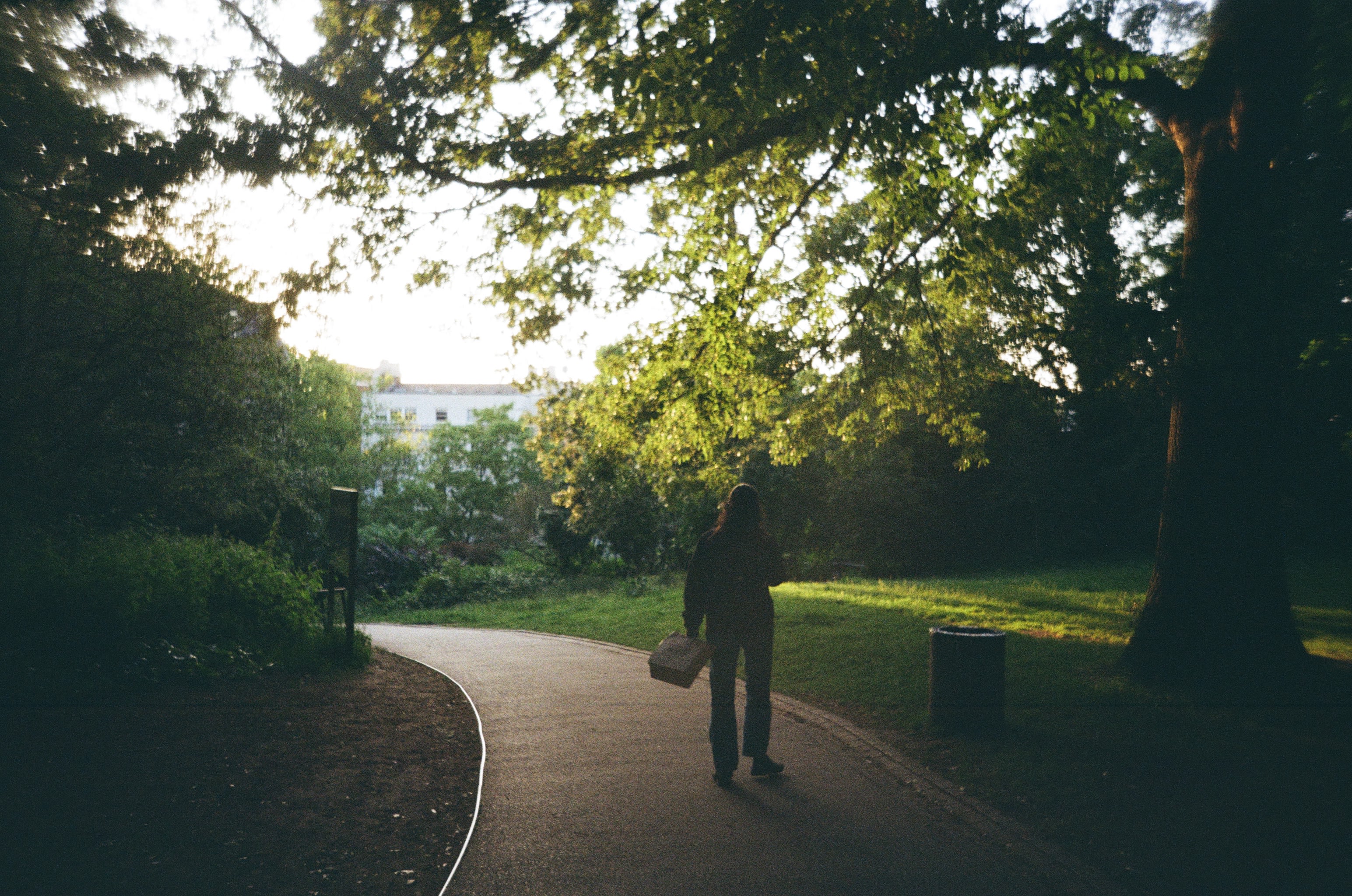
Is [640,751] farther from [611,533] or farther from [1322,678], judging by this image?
[611,533]

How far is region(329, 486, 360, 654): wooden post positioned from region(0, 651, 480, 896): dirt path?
6.33 ft

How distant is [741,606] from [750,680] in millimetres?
514

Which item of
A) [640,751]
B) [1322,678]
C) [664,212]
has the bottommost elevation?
[640,751]

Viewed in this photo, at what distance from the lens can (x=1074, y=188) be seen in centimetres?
1039

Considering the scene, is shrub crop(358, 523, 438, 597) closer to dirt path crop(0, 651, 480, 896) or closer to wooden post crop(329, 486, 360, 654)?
wooden post crop(329, 486, 360, 654)

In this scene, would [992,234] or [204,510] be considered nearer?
[992,234]

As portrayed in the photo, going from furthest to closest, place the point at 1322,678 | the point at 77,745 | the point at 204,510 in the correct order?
1. the point at 204,510
2. the point at 1322,678
3. the point at 77,745

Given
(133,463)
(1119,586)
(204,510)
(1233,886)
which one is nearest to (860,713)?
(1233,886)

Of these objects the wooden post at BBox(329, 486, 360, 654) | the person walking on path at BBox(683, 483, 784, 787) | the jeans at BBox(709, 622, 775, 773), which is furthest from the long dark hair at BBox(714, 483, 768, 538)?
the wooden post at BBox(329, 486, 360, 654)

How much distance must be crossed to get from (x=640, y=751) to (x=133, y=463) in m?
11.1

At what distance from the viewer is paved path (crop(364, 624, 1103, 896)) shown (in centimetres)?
413

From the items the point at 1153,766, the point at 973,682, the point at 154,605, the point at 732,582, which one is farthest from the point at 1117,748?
the point at 154,605

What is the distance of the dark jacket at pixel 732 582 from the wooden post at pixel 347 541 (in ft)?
16.1

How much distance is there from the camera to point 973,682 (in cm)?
664
